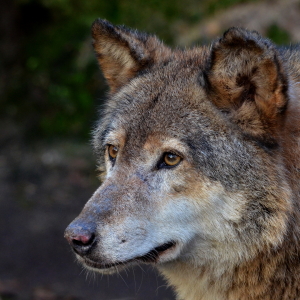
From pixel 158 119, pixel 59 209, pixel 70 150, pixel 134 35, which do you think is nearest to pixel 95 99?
pixel 70 150

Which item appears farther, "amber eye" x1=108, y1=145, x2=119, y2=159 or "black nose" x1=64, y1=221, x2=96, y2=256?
"amber eye" x1=108, y1=145, x2=119, y2=159

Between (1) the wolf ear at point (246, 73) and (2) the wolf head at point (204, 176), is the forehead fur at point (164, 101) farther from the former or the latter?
→ (1) the wolf ear at point (246, 73)

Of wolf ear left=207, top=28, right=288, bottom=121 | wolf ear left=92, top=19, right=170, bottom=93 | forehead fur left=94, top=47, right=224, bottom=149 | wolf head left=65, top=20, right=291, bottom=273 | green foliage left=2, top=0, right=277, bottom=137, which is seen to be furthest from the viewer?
green foliage left=2, top=0, right=277, bottom=137

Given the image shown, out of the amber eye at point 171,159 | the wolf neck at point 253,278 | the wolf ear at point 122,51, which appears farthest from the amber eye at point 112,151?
the wolf neck at point 253,278

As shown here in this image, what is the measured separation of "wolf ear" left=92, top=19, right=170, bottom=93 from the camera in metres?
4.43

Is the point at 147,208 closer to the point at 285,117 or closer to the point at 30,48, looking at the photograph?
the point at 285,117

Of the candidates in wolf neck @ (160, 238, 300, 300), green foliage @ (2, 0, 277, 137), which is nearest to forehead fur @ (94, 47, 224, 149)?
wolf neck @ (160, 238, 300, 300)

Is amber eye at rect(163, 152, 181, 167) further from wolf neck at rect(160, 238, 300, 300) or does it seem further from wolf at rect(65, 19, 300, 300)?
wolf neck at rect(160, 238, 300, 300)

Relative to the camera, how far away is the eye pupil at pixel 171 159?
3672mm

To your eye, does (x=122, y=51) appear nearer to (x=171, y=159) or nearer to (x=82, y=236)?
(x=171, y=159)

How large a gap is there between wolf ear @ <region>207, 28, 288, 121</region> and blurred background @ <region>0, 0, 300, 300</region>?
5.48 m

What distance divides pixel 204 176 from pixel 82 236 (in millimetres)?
982

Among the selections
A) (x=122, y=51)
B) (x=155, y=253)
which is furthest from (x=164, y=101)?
(x=155, y=253)

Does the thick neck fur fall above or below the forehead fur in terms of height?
below
